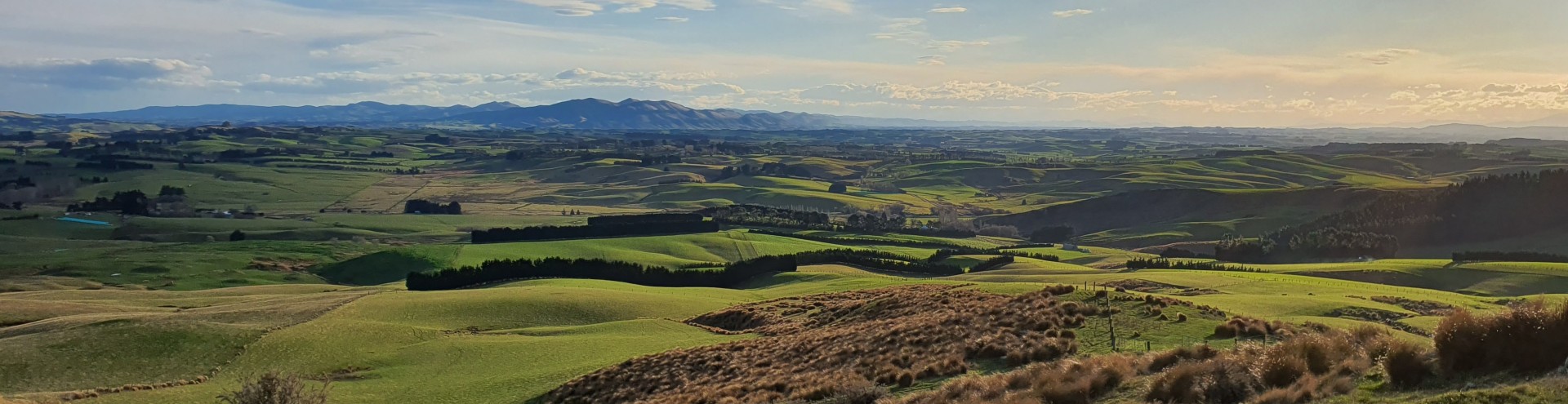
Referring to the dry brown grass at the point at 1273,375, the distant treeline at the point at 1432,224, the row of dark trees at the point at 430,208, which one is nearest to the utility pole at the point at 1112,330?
the dry brown grass at the point at 1273,375

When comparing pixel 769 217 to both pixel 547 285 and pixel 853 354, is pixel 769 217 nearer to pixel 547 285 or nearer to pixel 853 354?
pixel 547 285

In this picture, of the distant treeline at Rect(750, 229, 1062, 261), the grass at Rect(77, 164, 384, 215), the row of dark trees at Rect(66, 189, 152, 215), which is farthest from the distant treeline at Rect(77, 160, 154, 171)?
the distant treeline at Rect(750, 229, 1062, 261)

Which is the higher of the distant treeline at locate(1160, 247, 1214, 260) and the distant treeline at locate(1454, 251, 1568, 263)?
the distant treeline at locate(1454, 251, 1568, 263)

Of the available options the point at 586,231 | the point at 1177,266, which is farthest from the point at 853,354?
the point at 586,231

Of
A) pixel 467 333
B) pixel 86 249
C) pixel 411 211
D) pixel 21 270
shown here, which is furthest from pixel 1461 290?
pixel 411 211

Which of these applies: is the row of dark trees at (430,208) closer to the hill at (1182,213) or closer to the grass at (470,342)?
the hill at (1182,213)

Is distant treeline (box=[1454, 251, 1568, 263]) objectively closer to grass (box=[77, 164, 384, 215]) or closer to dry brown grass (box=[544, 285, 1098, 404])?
dry brown grass (box=[544, 285, 1098, 404])
